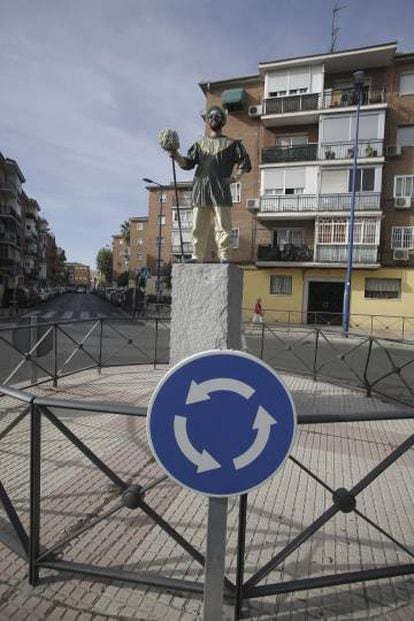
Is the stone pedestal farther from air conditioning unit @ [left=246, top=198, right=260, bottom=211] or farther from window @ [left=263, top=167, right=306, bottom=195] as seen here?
window @ [left=263, top=167, right=306, bottom=195]

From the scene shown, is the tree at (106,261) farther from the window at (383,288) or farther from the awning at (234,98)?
the window at (383,288)

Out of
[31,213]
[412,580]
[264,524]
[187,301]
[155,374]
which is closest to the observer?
[412,580]

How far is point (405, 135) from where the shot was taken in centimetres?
2425

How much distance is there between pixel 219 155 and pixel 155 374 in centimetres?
513

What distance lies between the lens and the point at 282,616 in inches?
83.5

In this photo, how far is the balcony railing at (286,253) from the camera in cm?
→ 2525

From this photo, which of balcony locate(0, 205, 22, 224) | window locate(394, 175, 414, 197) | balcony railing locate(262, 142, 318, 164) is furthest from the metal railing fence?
balcony locate(0, 205, 22, 224)

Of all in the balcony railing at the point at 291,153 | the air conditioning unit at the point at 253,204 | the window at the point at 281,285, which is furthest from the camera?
the window at the point at 281,285

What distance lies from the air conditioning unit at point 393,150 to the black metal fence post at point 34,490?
2671cm

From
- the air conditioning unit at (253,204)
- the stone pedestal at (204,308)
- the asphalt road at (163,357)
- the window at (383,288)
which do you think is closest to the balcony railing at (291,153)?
the air conditioning unit at (253,204)

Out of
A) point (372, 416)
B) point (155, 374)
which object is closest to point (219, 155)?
point (372, 416)

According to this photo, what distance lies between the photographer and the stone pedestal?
166 inches

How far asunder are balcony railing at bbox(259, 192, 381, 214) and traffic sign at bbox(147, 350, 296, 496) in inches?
971

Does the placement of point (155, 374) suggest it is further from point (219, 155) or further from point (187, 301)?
point (219, 155)
